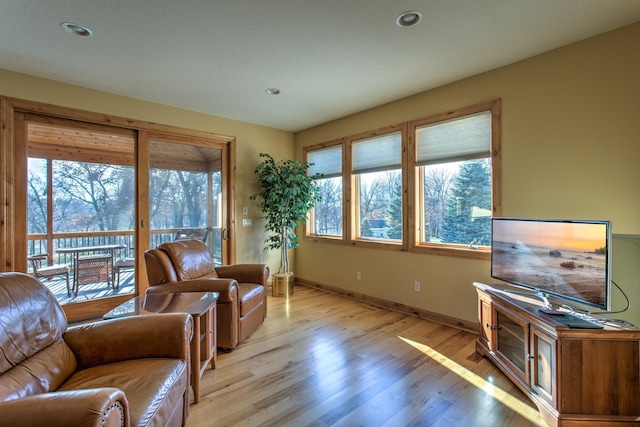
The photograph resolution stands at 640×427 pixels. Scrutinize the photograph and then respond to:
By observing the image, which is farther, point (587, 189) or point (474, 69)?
point (474, 69)

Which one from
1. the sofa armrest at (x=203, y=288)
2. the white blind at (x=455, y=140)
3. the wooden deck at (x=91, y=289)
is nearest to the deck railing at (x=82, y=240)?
the wooden deck at (x=91, y=289)

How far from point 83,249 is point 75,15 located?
8.17ft

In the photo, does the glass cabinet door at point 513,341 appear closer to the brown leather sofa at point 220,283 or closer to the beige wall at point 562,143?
the beige wall at point 562,143

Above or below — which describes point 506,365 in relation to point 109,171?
below

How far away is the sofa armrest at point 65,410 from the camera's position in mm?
866

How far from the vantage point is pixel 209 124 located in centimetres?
419

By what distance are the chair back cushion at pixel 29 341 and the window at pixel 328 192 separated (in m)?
3.46

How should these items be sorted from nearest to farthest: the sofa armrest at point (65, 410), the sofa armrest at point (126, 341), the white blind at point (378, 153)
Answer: the sofa armrest at point (65, 410) → the sofa armrest at point (126, 341) → the white blind at point (378, 153)

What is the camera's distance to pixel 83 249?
341 cm

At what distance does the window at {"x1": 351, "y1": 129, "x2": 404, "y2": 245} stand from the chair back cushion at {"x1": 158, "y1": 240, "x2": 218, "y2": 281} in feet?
6.70

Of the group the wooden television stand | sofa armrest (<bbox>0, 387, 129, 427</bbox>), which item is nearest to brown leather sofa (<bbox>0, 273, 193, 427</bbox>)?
sofa armrest (<bbox>0, 387, 129, 427</bbox>)

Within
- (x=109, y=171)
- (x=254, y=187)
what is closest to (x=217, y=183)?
(x=254, y=187)

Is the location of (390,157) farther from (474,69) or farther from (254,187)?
(254,187)

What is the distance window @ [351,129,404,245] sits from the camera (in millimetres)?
3732
